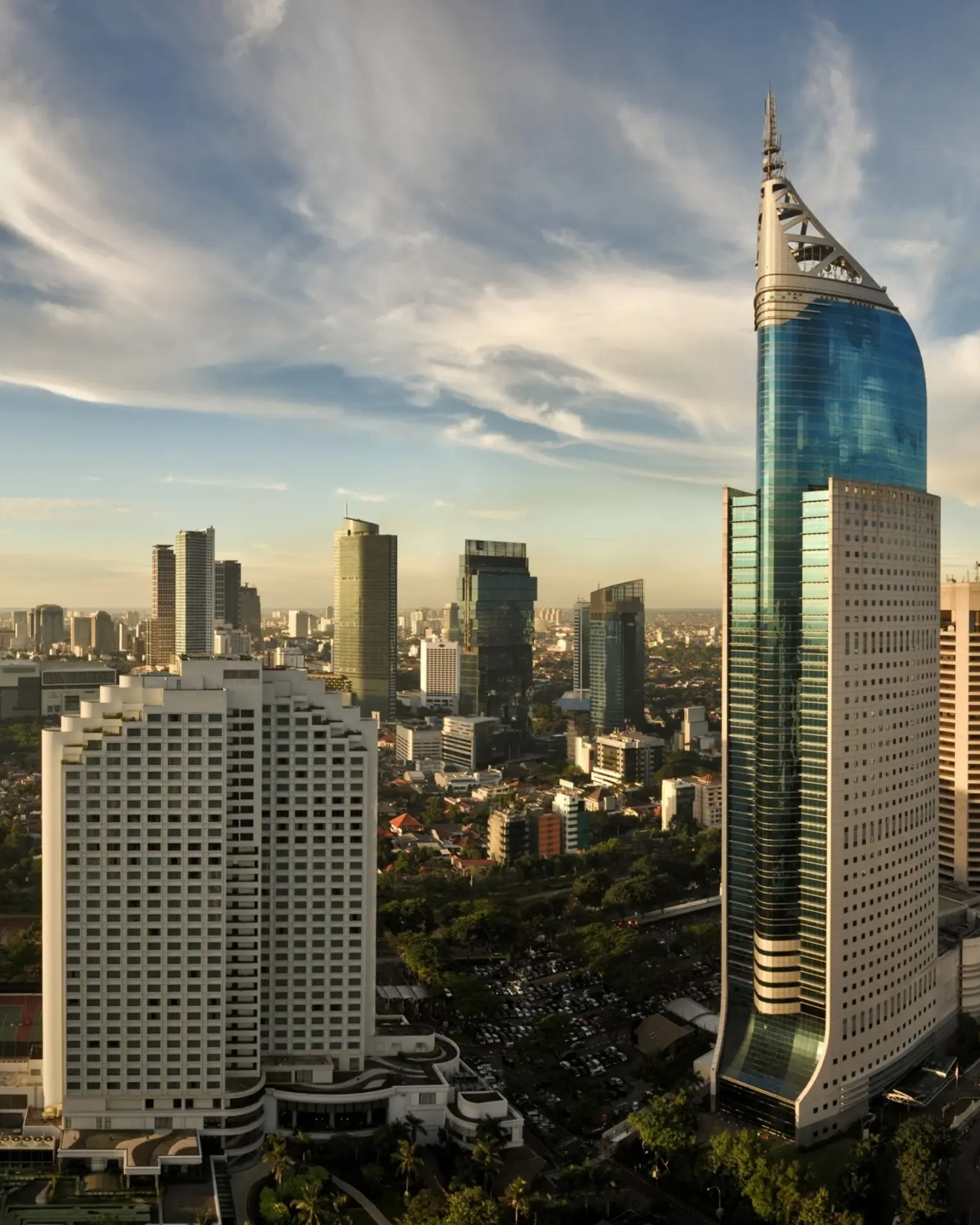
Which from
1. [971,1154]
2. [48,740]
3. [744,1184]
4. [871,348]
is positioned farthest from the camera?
[871,348]

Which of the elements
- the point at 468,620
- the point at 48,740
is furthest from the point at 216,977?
the point at 468,620

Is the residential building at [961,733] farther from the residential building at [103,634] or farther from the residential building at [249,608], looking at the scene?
the residential building at [103,634]

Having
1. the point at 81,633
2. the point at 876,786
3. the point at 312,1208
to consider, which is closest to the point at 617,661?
the point at 876,786

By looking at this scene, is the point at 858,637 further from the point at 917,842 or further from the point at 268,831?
the point at 268,831

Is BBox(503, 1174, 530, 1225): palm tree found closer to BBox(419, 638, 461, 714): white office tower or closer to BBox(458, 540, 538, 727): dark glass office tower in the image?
BBox(458, 540, 538, 727): dark glass office tower

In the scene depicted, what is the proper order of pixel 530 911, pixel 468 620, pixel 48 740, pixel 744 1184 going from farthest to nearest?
pixel 468 620, pixel 530 911, pixel 48 740, pixel 744 1184

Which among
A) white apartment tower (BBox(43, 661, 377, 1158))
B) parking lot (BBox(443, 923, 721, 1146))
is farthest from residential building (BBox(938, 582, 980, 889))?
white apartment tower (BBox(43, 661, 377, 1158))

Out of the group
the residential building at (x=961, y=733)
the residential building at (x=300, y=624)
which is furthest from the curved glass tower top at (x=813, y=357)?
Result: the residential building at (x=300, y=624)
